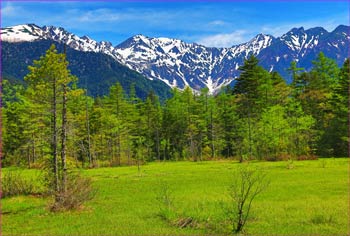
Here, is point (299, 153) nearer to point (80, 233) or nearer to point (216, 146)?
point (216, 146)

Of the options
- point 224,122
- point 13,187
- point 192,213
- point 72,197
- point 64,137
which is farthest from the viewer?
point 224,122

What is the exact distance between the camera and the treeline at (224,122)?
181 feet

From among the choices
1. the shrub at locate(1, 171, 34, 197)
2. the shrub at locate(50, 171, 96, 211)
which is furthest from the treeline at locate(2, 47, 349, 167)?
the shrub at locate(50, 171, 96, 211)

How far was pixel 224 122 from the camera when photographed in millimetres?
76500

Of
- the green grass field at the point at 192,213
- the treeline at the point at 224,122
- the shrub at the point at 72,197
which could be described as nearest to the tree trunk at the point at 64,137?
the shrub at the point at 72,197

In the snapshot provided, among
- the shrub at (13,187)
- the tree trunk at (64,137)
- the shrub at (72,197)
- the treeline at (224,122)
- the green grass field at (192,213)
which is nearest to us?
the green grass field at (192,213)

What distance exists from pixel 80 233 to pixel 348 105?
47.3m

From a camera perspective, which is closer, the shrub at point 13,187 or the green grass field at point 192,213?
the green grass field at point 192,213

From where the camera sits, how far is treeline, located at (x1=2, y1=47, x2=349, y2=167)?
181 feet

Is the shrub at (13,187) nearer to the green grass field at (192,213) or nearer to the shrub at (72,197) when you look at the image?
the green grass field at (192,213)

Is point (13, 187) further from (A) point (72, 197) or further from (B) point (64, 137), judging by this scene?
(A) point (72, 197)

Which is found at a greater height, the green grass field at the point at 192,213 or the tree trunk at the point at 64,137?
the tree trunk at the point at 64,137

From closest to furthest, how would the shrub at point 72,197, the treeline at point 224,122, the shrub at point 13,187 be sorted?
the shrub at point 72,197 < the shrub at point 13,187 < the treeline at point 224,122

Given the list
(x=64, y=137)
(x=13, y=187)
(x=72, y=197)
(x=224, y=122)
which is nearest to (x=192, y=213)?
(x=72, y=197)
